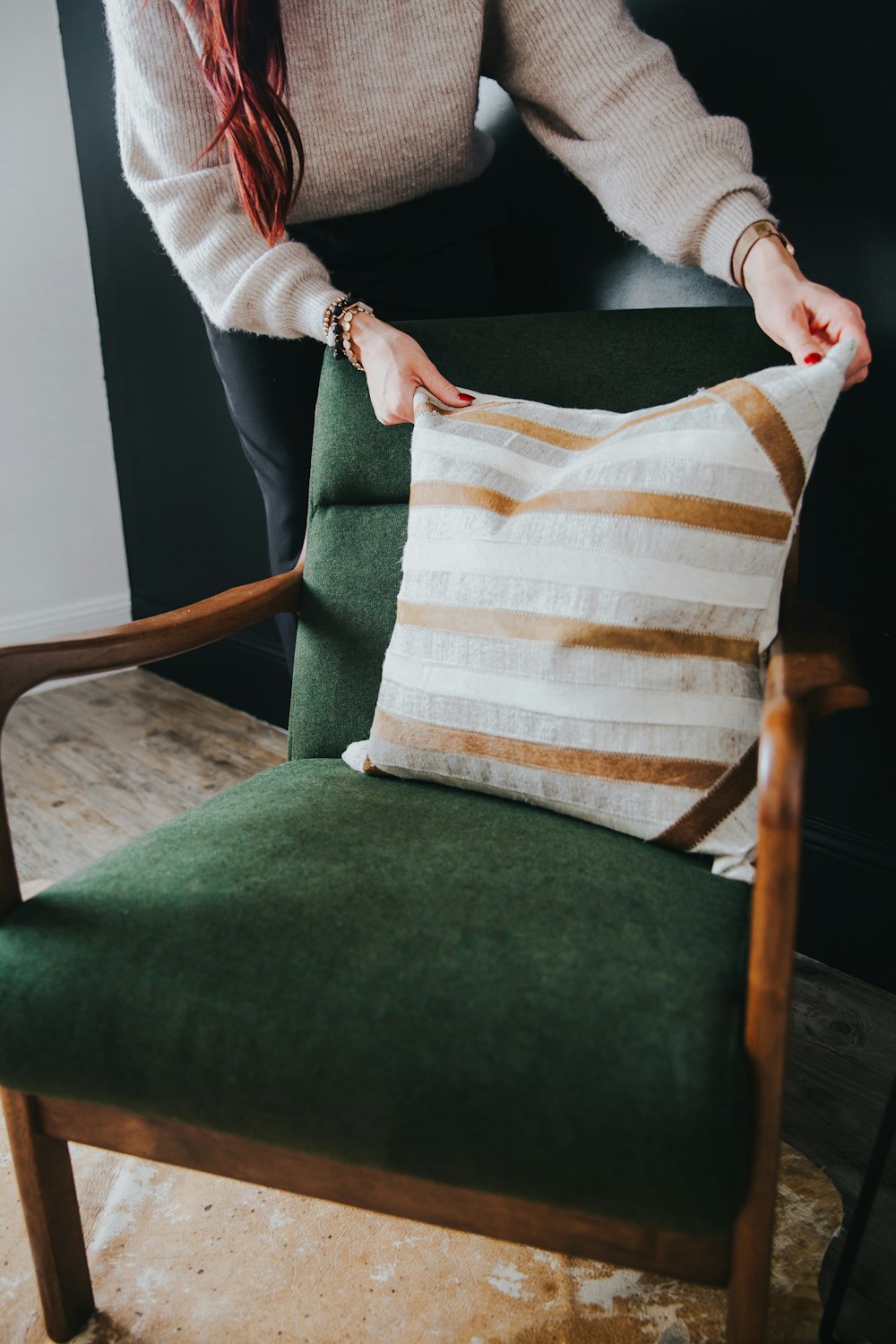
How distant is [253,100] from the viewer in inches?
42.4

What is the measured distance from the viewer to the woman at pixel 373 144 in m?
1.07

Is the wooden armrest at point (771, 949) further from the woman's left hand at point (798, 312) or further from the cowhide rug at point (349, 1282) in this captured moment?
the woman's left hand at point (798, 312)

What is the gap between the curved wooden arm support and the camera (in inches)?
30.8

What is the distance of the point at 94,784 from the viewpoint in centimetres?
198

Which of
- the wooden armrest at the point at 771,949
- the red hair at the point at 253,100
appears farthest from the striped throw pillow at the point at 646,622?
the red hair at the point at 253,100

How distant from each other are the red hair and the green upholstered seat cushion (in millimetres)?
744

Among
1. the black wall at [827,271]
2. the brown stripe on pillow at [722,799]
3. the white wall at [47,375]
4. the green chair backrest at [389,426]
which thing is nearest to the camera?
the brown stripe on pillow at [722,799]

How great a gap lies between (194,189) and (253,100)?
118 millimetres

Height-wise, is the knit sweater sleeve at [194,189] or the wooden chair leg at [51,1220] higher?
the knit sweater sleeve at [194,189]

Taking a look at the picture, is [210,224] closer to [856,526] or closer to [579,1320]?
[856,526]

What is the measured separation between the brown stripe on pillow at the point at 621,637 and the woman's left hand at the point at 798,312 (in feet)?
0.96

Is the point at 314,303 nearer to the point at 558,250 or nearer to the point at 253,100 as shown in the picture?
the point at 253,100

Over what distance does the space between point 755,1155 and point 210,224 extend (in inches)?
42.3

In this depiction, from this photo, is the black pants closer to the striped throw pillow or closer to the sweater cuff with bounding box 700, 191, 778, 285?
the sweater cuff with bounding box 700, 191, 778, 285
